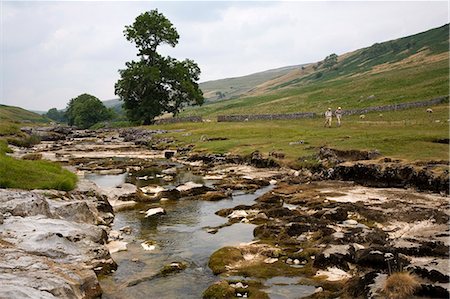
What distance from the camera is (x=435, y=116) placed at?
51469mm

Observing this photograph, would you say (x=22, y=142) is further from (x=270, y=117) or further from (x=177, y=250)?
(x=177, y=250)

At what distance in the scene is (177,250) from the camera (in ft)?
57.7

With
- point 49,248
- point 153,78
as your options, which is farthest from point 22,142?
point 49,248

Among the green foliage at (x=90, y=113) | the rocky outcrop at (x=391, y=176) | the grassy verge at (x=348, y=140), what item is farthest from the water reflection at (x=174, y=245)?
the green foliage at (x=90, y=113)

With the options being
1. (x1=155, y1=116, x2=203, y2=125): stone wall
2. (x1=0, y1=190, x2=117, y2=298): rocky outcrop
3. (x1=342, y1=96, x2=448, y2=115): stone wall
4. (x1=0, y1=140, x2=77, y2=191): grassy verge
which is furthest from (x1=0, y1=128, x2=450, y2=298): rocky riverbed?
(x1=155, y1=116, x2=203, y2=125): stone wall

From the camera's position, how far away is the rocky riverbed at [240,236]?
1264 cm

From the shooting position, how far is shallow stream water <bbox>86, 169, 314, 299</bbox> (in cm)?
1340

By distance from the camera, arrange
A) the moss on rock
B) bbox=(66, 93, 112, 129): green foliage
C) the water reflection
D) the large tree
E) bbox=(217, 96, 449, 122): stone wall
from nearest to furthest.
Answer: the water reflection → the moss on rock → bbox=(217, 96, 449, 122): stone wall → the large tree → bbox=(66, 93, 112, 129): green foliage

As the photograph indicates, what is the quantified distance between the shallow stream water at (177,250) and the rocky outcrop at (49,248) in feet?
3.11

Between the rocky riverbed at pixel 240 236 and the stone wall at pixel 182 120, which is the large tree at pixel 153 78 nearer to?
the stone wall at pixel 182 120

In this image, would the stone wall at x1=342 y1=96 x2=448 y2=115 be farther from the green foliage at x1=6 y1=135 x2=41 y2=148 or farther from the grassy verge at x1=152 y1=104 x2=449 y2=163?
the green foliage at x1=6 y1=135 x2=41 y2=148

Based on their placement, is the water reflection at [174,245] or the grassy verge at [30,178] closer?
the water reflection at [174,245]

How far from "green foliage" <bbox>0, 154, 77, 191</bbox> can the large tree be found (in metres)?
70.7

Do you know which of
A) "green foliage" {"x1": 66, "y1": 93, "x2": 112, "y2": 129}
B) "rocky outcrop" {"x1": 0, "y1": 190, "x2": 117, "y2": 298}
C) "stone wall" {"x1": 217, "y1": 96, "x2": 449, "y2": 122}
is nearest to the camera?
"rocky outcrop" {"x1": 0, "y1": 190, "x2": 117, "y2": 298}
